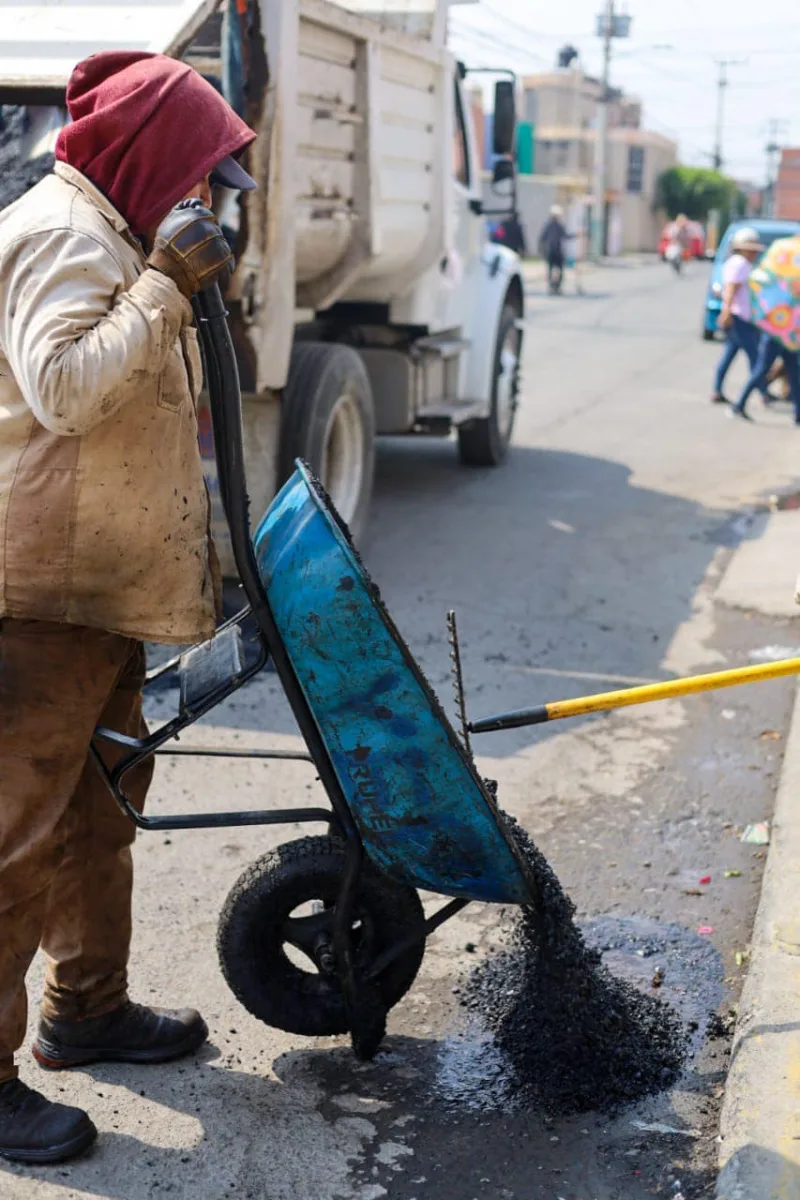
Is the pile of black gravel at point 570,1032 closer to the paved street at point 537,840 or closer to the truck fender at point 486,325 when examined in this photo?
the paved street at point 537,840

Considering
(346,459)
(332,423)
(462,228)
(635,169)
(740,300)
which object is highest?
(635,169)

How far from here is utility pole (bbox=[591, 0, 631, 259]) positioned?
4953 centimetres

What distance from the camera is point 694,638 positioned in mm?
6457

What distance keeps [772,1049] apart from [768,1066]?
0.07 meters

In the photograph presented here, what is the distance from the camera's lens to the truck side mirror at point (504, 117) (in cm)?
944

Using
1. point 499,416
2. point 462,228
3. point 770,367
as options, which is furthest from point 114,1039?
point 770,367

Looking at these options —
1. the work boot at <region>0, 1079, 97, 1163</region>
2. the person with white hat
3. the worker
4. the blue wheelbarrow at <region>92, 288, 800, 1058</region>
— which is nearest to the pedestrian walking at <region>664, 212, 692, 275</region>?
the person with white hat

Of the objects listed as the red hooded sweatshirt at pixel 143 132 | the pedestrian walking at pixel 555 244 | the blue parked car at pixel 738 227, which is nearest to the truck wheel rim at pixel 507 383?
the blue parked car at pixel 738 227

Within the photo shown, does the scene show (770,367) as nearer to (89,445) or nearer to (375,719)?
(375,719)

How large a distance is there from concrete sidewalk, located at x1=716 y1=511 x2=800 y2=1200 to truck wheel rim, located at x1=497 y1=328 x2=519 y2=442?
238 inches

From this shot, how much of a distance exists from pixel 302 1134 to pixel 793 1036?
A: 1.03 metres

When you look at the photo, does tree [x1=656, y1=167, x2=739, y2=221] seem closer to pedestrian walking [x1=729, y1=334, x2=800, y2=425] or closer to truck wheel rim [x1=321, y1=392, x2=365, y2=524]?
pedestrian walking [x1=729, y1=334, x2=800, y2=425]

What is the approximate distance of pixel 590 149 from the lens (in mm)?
79438

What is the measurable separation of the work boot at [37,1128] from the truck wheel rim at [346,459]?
469cm
